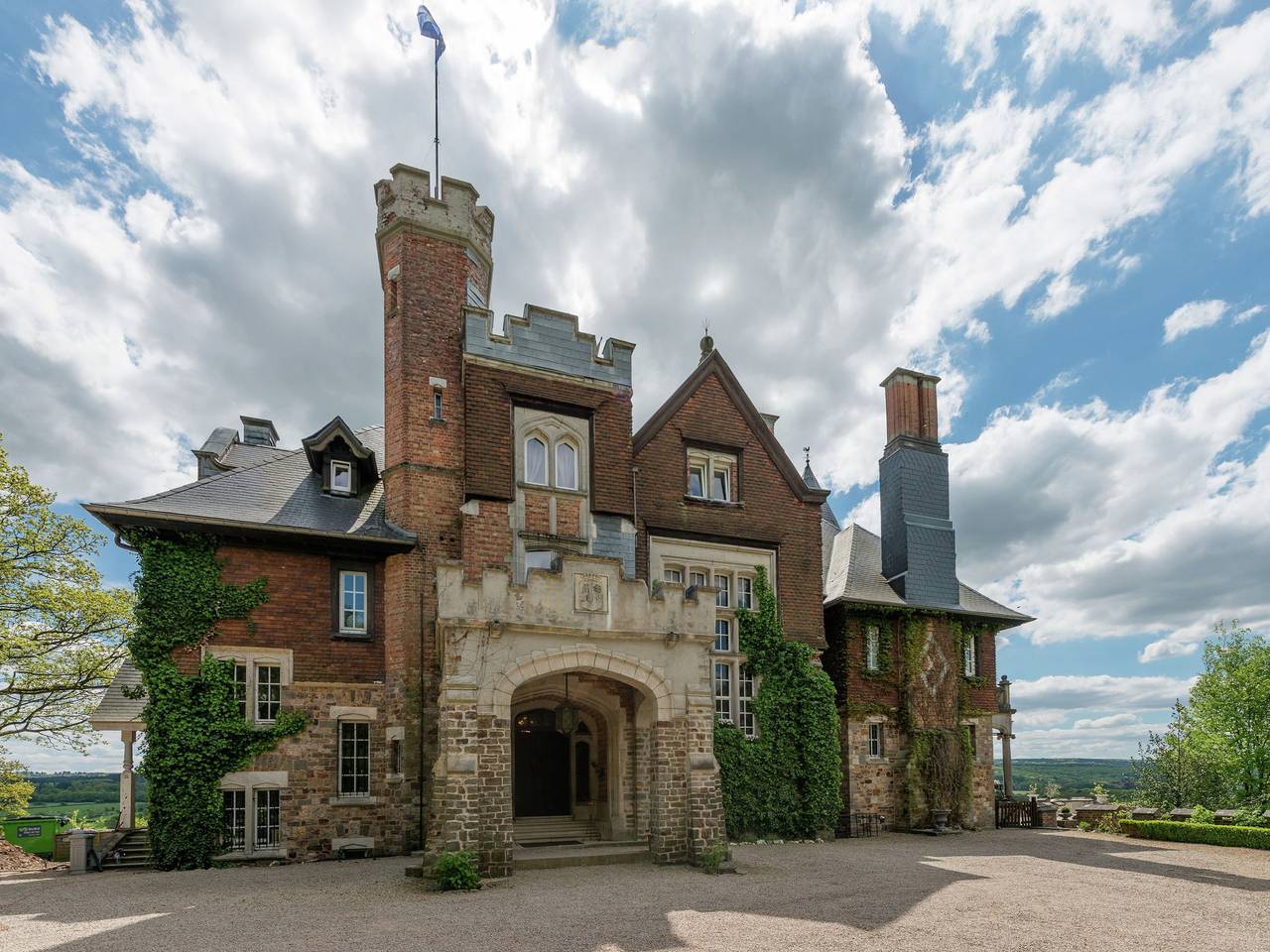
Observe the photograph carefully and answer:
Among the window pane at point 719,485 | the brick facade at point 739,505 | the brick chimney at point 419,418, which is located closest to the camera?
the brick chimney at point 419,418

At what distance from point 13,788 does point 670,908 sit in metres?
20.9

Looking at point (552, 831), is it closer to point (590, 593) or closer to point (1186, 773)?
point (590, 593)

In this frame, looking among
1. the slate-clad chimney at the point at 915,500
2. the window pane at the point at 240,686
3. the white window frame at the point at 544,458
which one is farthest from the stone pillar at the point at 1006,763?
the window pane at the point at 240,686

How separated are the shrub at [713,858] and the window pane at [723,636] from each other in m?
7.13

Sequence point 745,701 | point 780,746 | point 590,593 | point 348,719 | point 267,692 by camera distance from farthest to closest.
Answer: point 745,701, point 780,746, point 348,719, point 267,692, point 590,593

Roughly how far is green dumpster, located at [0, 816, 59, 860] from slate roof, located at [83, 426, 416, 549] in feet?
32.2

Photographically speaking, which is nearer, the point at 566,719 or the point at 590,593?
the point at 590,593

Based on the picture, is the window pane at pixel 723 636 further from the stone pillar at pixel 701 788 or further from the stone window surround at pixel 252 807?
the stone window surround at pixel 252 807

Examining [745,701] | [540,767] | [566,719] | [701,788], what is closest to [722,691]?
[745,701]

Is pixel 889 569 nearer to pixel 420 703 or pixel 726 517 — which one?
pixel 726 517

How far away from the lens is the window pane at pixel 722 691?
22556 mm

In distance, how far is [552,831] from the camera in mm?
19578

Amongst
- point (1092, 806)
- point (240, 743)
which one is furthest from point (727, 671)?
point (1092, 806)

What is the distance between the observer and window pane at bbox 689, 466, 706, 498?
23.8 metres
